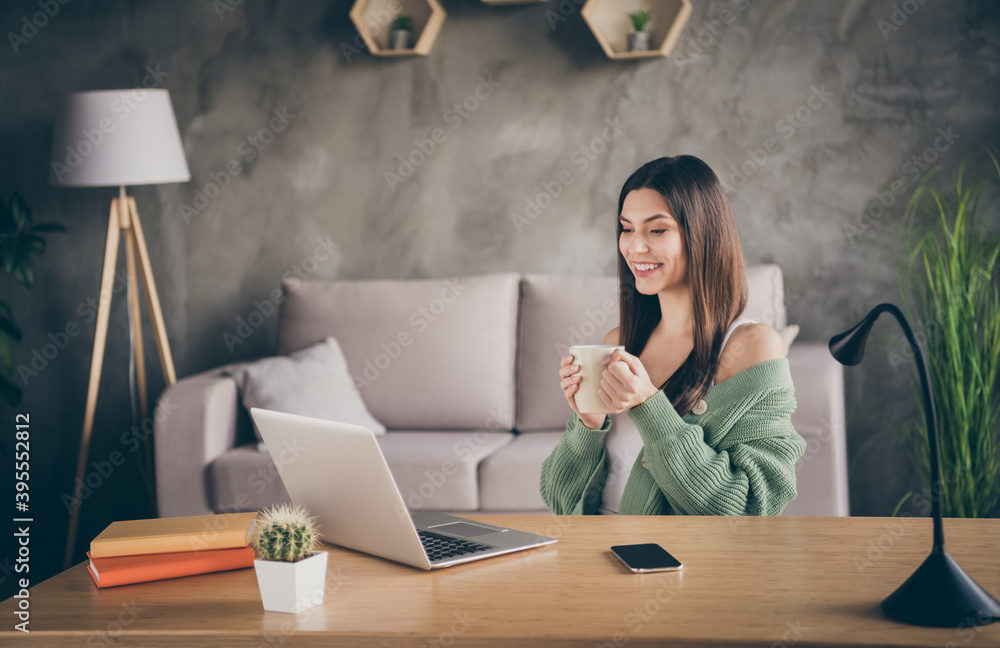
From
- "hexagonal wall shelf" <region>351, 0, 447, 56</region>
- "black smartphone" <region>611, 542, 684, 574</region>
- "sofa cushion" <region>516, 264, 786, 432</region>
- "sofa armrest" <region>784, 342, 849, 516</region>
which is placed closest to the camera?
"black smartphone" <region>611, 542, 684, 574</region>

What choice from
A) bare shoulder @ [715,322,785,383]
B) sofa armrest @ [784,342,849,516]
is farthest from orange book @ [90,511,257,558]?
sofa armrest @ [784,342,849,516]

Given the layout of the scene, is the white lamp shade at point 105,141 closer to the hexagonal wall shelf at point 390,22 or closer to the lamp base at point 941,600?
the hexagonal wall shelf at point 390,22

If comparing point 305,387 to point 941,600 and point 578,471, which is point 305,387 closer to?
point 578,471

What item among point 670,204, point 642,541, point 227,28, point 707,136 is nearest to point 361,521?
point 642,541

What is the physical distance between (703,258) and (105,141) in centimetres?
225

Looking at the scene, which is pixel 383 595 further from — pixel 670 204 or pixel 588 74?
pixel 588 74

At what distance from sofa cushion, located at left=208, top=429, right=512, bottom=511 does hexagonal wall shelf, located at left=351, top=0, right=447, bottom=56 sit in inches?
60.8

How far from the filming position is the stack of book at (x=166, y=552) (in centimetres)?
101

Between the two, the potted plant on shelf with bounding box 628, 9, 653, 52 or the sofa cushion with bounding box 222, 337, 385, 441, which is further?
the potted plant on shelf with bounding box 628, 9, 653, 52

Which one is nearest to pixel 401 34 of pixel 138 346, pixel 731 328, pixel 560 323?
pixel 560 323

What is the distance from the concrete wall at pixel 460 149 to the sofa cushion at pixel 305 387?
0.68 metres

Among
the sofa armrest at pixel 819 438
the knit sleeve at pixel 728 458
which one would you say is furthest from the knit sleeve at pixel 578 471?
the sofa armrest at pixel 819 438

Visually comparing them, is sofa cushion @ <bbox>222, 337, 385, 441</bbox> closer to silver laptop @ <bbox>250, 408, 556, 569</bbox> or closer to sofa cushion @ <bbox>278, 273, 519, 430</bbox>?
sofa cushion @ <bbox>278, 273, 519, 430</bbox>

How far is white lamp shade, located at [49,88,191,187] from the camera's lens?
293cm
